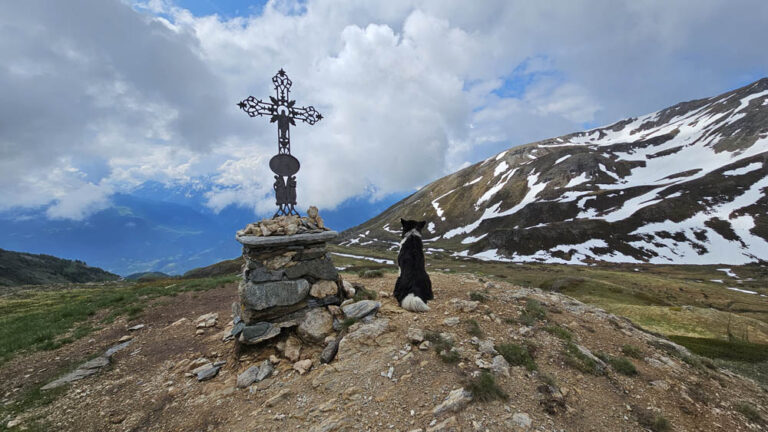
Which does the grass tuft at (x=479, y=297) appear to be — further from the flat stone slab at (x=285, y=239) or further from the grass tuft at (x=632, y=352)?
the flat stone slab at (x=285, y=239)

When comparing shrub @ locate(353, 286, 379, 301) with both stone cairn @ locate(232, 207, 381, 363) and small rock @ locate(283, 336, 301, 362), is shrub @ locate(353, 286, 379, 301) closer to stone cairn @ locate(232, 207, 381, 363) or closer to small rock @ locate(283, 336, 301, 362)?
stone cairn @ locate(232, 207, 381, 363)

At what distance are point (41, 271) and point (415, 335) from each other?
490 ft

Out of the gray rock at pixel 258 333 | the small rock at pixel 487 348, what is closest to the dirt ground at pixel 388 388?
the small rock at pixel 487 348

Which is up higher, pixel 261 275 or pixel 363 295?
pixel 261 275

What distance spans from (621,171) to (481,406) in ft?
636

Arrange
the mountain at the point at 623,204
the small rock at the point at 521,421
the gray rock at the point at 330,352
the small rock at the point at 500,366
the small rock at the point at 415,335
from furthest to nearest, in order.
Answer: the mountain at the point at 623,204 < the small rock at the point at 415,335 < the gray rock at the point at 330,352 < the small rock at the point at 500,366 < the small rock at the point at 521,421

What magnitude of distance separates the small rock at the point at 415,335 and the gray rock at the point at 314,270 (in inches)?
137

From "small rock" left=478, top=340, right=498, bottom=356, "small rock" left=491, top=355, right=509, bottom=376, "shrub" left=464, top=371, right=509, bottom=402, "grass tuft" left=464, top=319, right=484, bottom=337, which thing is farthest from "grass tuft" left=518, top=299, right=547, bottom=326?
"shrub" left=464, top=371, right=509, bottom=402

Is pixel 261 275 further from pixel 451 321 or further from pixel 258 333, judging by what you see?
pixel 451 321

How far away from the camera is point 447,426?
5691 millimetres

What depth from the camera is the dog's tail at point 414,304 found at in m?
10.1

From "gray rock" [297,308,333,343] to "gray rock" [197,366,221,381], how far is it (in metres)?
2.61

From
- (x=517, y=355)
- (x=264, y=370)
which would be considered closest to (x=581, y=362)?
(x=517, y=355)

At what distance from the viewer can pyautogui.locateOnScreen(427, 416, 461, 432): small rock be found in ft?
18.5
